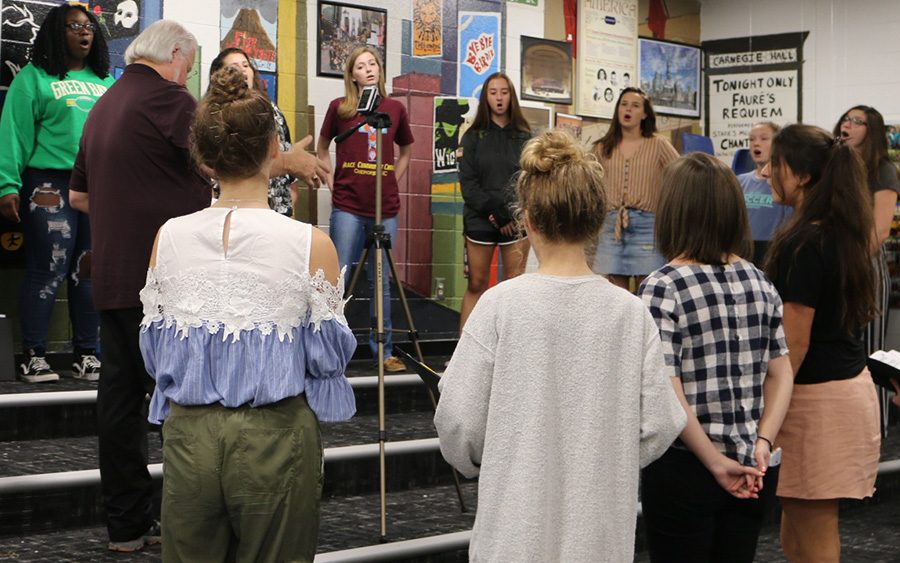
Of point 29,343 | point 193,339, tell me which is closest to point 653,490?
point 193,339

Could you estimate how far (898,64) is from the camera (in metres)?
7.06

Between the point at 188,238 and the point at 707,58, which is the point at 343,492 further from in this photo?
the point at 707,58

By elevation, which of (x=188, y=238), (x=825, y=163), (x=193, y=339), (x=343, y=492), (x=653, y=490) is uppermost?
(x=825, y=163)

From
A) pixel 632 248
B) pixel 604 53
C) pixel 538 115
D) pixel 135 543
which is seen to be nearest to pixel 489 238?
pixel 632 248

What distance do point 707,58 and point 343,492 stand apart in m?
5.19

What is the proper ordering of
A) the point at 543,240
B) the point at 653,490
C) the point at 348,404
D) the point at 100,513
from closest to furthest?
the point at 543,240 < the point at 348,404 < the point at 653,490 < the point at 100,513

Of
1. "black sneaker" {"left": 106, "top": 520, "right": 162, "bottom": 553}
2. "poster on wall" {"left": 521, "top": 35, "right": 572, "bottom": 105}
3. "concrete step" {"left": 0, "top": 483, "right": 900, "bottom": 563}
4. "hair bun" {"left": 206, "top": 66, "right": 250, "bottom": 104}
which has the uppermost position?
"poster on wall" {"left": 521, "top": 35, "right": 572, "bottom": 105}

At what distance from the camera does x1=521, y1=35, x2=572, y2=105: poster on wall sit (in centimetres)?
667

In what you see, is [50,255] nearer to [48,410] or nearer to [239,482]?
[48,410]

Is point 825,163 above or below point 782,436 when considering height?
above

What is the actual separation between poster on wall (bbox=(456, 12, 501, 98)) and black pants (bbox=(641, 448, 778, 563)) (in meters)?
4.53

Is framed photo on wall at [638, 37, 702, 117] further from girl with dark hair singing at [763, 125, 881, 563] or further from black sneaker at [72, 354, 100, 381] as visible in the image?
girl with dark hair singing at [763, 125, 881, 563]

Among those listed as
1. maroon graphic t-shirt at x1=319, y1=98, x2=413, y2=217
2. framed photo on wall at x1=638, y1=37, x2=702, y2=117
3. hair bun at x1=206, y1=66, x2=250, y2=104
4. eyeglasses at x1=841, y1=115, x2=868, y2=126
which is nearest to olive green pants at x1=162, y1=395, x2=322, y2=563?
hair bun at x1=206, y1=66, x2=250, y2=104

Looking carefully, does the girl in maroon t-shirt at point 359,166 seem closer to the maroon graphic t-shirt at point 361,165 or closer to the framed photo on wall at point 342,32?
the maroon graphic t-shirt at point 361,165
